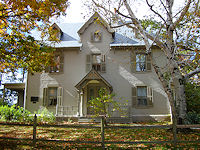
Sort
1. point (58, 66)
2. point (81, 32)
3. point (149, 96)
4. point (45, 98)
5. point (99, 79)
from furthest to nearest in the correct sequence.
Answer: point (81, 32) < point (58, 66) < point (45, 98) < point (149, 96) < point (99, 79)

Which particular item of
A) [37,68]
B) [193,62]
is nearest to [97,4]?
[37,68]

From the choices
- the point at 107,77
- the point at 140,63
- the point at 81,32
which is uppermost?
the point at 81,32

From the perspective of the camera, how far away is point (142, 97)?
53.8 ft

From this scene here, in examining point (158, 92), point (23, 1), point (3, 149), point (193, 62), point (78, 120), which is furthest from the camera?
point (158, 92)

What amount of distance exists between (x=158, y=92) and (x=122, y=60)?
432 cm

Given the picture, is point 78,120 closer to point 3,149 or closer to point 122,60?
point 122,60

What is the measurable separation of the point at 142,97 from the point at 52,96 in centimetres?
828

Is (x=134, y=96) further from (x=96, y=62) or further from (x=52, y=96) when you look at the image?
(x=52, y=96)

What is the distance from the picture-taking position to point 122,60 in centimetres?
1698

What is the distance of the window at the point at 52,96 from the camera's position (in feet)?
55.4

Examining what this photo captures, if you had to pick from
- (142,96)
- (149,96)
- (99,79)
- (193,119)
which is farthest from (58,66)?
(193,119)

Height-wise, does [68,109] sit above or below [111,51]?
below

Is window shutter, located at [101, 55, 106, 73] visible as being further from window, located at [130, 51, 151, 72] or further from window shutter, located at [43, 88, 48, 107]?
window shutter, located at [43, 88, 48, 107]

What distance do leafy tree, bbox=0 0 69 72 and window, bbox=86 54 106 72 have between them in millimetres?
6849
